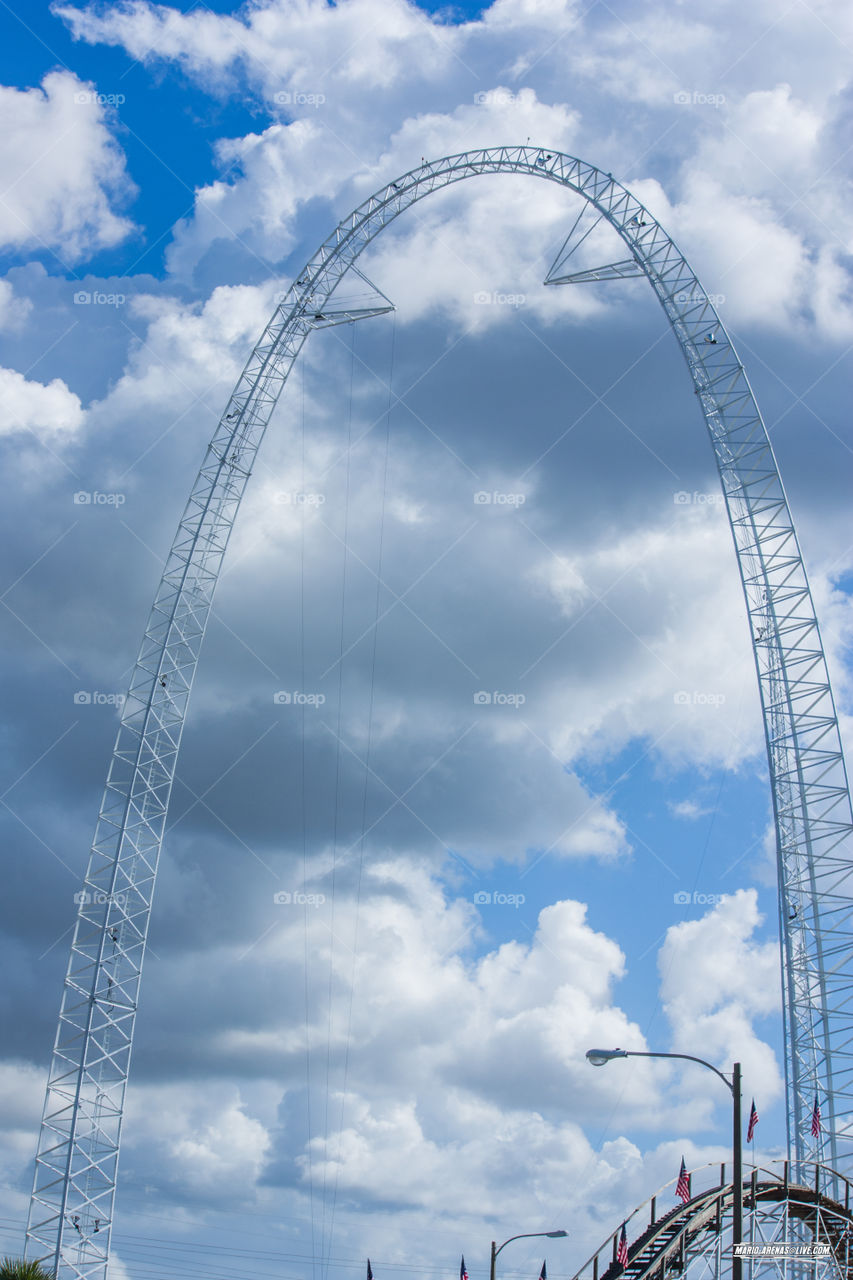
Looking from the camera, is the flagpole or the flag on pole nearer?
the flagpole

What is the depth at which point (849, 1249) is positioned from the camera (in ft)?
184

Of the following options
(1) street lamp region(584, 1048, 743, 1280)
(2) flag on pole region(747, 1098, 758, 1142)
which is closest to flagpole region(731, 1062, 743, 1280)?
(1) street lamp region(584, 1048, 743, 1280)

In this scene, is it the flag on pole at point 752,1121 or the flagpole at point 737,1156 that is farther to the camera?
the flag on pole at point 752,1121

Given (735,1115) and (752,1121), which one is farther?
(752,1121)

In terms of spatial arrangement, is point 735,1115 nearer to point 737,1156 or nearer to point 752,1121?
point 737,1156

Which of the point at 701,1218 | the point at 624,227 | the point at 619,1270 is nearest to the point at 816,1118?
the point at 701,1218

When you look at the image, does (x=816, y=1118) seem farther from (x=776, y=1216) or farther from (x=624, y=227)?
(x=624, y=227)

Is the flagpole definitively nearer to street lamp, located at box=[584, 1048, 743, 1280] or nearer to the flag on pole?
street lamp, located at box=[584, 1048, 743, 1280]

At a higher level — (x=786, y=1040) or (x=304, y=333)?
(x=304, y=333)

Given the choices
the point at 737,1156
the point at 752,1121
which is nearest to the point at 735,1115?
the point at 737,1156

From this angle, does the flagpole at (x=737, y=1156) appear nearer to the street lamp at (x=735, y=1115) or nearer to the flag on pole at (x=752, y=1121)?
the street lamp at (x=735, y=1115)

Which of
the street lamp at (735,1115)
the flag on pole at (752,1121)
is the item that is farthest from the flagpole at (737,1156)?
the flag on pole at (752,1121)

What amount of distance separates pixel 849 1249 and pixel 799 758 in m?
21.3

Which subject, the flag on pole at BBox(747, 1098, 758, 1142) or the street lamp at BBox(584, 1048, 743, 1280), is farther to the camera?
the flag on pole at BBox(747, 1098, 758, 1142)
